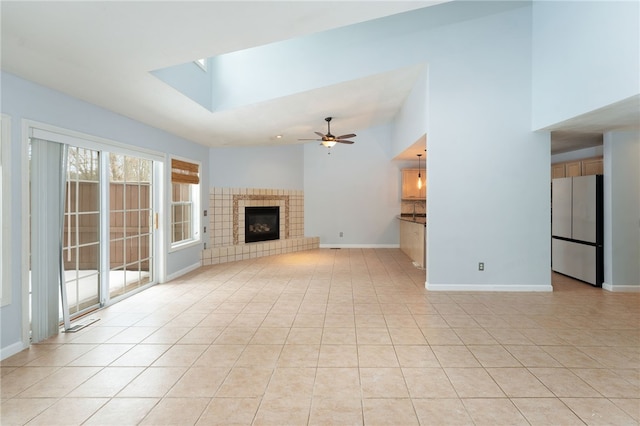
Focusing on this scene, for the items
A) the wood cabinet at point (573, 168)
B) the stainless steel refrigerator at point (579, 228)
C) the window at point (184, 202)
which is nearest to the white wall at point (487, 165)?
the stainless steel refrigerator at point (579, 228)

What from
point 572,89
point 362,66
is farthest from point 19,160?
point 572,89

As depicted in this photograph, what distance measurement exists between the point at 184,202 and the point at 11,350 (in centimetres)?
354

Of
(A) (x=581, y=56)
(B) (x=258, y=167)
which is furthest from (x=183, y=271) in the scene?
(A) (x=581, y=56)

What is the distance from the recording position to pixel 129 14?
2.10 metres

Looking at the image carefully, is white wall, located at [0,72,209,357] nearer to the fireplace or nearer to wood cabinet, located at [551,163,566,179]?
the fireplace

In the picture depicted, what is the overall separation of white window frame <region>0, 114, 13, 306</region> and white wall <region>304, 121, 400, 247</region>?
6.59m

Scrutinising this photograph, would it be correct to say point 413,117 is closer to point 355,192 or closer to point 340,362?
point 355,192

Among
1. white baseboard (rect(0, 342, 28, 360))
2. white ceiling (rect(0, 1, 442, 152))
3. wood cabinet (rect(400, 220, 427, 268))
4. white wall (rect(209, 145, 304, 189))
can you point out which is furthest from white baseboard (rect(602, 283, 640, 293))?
white baseboard (rect(0, 342, 28, 360))

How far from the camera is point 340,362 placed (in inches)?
102

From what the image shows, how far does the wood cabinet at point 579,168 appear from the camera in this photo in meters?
5.52

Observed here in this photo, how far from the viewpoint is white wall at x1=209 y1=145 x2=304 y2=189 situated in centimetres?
711

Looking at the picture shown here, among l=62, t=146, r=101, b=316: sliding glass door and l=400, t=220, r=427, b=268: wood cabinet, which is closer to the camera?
l=62, t=146, r=101, b=316: sliding glass door

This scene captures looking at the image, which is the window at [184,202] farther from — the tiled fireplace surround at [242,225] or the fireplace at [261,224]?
the fireplace at [261,224]

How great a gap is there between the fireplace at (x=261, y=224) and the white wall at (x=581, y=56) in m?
5.55
